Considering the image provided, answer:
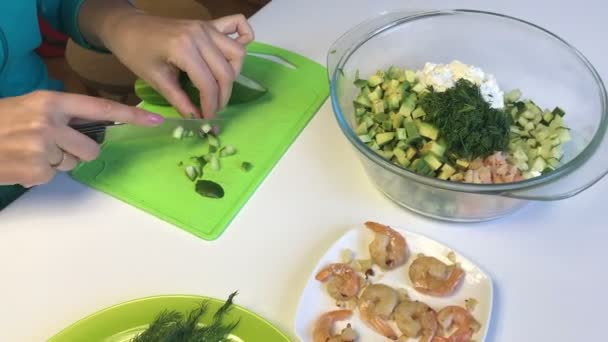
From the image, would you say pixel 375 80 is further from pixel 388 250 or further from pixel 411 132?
pixel 388 250

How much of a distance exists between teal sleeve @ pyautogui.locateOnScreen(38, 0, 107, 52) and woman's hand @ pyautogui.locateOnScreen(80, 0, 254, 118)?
17cm

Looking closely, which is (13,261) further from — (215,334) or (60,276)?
(215,334)

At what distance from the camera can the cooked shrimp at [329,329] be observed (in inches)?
29.9

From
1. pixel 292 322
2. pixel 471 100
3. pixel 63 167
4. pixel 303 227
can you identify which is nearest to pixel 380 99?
pixel 471 100

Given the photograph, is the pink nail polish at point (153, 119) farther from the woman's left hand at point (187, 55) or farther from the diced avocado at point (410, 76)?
the diced avocado at point (410, 76)

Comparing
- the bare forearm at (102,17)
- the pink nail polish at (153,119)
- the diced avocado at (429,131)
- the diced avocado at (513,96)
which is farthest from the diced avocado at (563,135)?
the bare forearm at (102,17)

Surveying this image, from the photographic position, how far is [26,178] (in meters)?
0.85

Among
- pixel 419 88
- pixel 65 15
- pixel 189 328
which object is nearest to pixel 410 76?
pixel 419 88

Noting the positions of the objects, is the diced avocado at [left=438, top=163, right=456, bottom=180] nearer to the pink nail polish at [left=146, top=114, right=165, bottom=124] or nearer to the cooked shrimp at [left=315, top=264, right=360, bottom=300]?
the cooked shrimp at [left=315, top=264, right=360, bottom=300]

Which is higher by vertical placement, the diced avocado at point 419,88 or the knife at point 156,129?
the diced avocado at point 419,88

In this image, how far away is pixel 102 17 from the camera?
3.73 ft

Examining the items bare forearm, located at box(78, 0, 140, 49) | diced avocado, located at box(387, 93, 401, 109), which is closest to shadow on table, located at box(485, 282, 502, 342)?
diced avocado, located at box(387, 93, 401, 109)

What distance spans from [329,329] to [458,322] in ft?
0.57

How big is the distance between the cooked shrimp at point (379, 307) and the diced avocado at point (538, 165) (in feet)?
1.02
